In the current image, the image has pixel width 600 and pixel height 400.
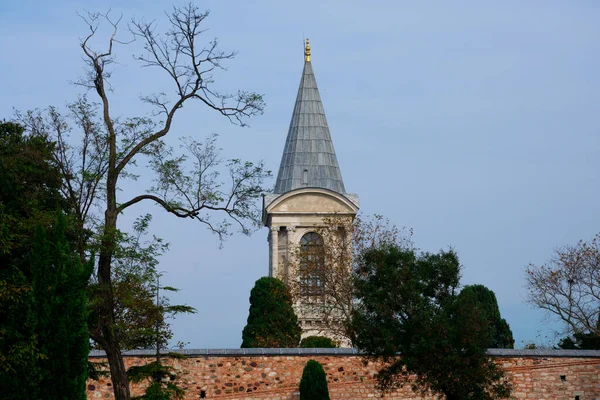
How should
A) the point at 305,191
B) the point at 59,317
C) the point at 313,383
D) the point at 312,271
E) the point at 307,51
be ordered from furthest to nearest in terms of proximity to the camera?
the point at 307,51 < the point at 305,191 < the point at 312,271 < the point at 313,383 < the point at 59,317

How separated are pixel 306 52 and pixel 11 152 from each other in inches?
1276

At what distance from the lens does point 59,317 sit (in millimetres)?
23953

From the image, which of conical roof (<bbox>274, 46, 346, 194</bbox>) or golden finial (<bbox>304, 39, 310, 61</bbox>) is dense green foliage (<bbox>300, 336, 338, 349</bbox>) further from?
golden finial (<bbox>304, 39, 310, 61</bbox>)

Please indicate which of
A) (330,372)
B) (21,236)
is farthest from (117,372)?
(330,372)

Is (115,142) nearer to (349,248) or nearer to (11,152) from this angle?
(11,152)

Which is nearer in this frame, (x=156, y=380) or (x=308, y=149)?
(x=156, y=380)

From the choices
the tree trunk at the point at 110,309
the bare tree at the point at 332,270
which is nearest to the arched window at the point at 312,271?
the bare tree at the point at 332,270

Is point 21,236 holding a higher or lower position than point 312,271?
lower

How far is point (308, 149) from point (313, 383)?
29111 millimetres

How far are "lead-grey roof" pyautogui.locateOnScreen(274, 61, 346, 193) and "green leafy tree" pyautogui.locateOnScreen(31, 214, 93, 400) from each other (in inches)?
1263

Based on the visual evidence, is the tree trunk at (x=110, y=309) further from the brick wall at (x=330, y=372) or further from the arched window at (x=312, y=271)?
the arched window at (x=312, y=271)

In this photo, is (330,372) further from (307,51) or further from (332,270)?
(307,51)

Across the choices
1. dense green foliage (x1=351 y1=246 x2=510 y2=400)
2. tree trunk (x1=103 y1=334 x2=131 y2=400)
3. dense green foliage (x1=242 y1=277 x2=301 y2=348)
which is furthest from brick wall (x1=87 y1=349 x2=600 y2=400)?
dense green foliage (x1=242 y1=277 x2=301 y2=348)

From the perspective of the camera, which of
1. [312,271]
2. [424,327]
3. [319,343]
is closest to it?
[424,327]
